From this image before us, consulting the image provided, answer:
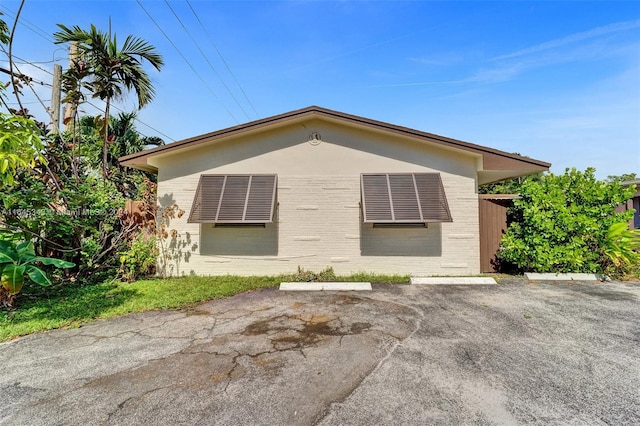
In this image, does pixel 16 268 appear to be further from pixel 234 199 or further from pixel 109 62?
pixel 109 62

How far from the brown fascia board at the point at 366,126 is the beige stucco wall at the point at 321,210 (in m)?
0.34

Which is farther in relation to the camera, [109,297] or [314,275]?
[314,275]

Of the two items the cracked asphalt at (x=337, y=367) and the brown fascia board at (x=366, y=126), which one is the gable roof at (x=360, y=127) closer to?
the brown fascia board at (x=366, y=126)

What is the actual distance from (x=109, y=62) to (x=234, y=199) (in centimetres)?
447

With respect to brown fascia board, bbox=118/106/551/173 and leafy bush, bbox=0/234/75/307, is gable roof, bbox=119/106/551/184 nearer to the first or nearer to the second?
brown fascia board, bbox=118/106/551/173

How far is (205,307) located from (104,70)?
6351 mm

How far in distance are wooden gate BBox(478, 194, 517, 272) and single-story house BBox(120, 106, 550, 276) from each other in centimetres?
34

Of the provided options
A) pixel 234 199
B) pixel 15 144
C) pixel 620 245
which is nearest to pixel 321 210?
pixel 234 199

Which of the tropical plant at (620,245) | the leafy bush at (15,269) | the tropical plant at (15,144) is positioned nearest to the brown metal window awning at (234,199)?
the leafy bush at (15,269)

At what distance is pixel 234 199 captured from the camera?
6793mm

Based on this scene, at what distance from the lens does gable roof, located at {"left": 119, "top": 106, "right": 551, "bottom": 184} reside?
6602 mm

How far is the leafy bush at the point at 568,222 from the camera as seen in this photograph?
6.40 m

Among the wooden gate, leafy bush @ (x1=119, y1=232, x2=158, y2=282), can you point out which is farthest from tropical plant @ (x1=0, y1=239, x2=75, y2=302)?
the wooden gate

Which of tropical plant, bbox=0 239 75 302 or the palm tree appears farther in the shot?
the palm tree
